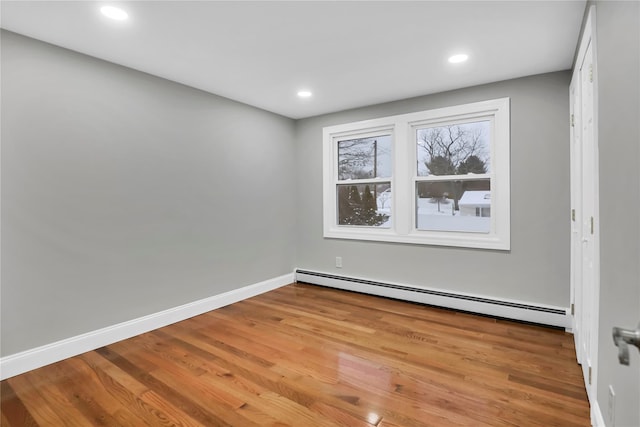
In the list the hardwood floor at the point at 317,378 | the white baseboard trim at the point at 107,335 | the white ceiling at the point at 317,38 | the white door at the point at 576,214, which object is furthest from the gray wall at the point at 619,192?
the white baseboard trim at the point at 107,335

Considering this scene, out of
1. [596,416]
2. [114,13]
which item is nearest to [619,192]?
[596,416]

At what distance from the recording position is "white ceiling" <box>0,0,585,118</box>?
208 cm

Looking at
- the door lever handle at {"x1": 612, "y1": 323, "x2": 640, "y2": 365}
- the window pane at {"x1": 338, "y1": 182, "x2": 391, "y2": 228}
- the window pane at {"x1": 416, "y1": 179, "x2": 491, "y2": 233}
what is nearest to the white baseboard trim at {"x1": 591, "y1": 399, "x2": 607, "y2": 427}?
the door lever handle at {"x1": 612, "y1": 323, "x2": 640, "y2": 365}

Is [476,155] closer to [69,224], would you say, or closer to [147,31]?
[147,31]

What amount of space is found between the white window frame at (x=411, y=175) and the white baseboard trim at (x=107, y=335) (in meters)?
1.70

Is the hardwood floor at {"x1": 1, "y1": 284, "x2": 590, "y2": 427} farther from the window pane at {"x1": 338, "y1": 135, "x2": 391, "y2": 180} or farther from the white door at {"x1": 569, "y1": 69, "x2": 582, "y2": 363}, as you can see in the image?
the window pane at {"x1": 338, "y1": 135, "x2": 391, "y2": 180}

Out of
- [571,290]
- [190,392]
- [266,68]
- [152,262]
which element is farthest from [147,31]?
[571,290]

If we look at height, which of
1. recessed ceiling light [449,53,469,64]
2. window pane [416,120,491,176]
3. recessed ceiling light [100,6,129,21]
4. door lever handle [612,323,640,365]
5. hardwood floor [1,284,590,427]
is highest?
recessed ceiling light [449,53,469,64]

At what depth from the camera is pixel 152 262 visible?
3166 mm

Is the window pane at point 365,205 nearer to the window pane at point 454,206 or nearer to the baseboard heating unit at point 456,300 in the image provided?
the window pane at point 454,206

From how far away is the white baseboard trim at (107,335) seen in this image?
234 centimetres

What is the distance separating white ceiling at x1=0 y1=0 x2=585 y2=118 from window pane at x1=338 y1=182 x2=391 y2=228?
1.39 m

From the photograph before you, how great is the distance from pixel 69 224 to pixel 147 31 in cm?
161

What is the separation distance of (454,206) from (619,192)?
2490mm
